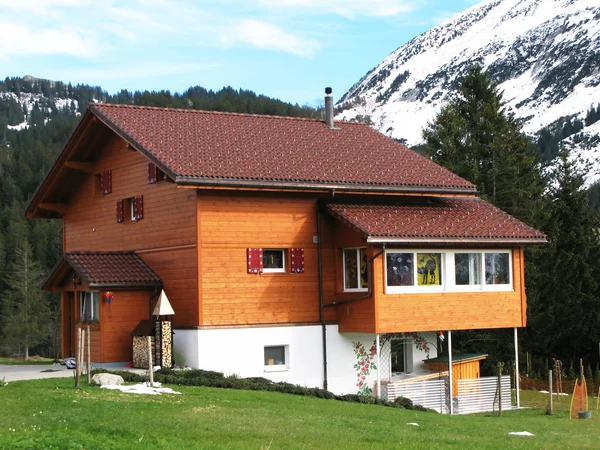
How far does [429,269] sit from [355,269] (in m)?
2.07

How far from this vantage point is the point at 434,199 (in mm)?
30938

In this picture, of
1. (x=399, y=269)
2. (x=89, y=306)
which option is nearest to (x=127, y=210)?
(x=89, y=306)

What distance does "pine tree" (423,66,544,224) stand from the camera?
160ft

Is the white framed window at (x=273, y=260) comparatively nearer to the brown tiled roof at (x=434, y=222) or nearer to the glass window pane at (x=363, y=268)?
the brown tiled roof at (x=434, y=222)

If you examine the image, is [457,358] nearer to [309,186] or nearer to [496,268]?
[496,268]

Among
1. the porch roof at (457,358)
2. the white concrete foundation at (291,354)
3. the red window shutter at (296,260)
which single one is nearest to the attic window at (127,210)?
the white concrete foundation at (291,354)

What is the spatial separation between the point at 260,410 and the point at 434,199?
13284mm

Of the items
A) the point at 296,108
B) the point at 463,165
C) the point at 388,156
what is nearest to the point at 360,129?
the point at 388,156

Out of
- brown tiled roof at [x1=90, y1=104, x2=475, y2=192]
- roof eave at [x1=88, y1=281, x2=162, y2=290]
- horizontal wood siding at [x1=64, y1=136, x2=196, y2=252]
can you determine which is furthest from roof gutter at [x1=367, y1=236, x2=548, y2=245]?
roof eave at [x1=88, y1=281, x2=162, y2=290]

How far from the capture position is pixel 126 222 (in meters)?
30.5

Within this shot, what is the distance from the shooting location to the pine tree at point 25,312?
84.6 metres

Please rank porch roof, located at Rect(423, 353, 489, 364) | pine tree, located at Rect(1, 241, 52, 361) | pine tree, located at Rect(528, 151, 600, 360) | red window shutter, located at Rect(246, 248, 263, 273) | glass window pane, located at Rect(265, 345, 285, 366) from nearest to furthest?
red window shutter, located at Rect(246, 248, 263, 273), glass window pane, located at Rect(265, 345, 285, 366), porch roof, located at Rect(423, 353, 489, 364), pine tree, located at Rect(528, 151, 600, 360), pine tree, located at Rect(1, 241, 52, 361)

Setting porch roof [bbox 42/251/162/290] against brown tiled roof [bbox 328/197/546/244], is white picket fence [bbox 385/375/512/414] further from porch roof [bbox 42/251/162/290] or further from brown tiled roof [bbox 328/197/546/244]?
porch roof [bbox 42/251/162/290]

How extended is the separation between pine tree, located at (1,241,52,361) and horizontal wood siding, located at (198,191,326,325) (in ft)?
192
